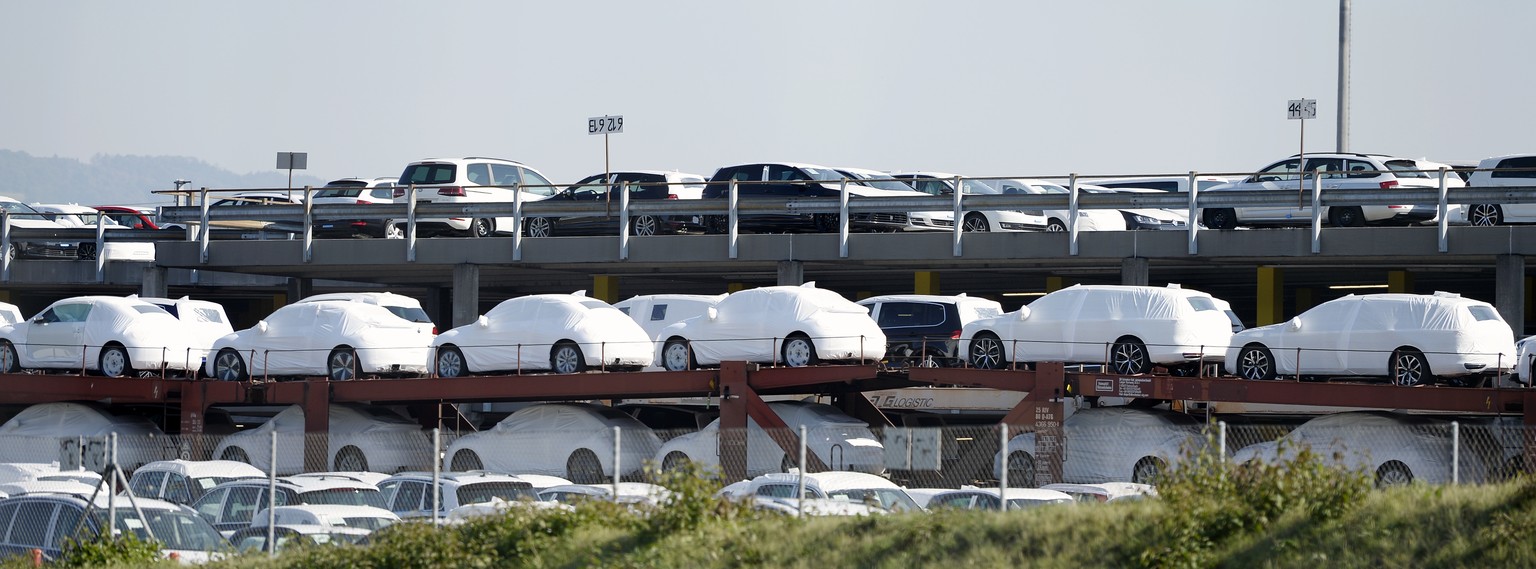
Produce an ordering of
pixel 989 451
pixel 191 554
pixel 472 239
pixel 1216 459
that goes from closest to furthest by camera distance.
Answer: pixel 1216 459, pixel 191 554, pixel 989 451, pixel 472 239

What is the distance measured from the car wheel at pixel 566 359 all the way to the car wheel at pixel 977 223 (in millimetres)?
8666

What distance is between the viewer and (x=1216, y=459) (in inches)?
506

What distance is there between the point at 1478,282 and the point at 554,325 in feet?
63.6

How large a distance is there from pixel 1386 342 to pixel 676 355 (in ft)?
32.0

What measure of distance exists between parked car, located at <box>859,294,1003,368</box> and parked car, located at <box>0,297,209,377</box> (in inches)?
432

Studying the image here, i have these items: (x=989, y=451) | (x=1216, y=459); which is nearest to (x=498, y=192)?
(x=989, y=451)

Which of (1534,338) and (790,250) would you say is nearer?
(1534,338)

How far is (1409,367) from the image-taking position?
21328mm

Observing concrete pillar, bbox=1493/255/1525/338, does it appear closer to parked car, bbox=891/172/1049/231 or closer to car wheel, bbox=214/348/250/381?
parked car, bbox=891/172/1049/231

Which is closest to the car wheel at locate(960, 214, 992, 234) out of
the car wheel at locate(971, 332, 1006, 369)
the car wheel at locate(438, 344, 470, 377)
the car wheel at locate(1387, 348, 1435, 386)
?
the car wheel at locate(971, 332, 1006, 369)

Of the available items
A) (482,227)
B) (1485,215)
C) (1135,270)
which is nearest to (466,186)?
(482,227)

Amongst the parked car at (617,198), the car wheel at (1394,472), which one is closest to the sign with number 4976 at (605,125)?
the parked car at (617,198)

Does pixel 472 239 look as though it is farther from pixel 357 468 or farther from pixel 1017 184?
A: pixel 1017 184

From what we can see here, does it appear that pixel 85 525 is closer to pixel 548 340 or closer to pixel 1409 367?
pixel 548 340
